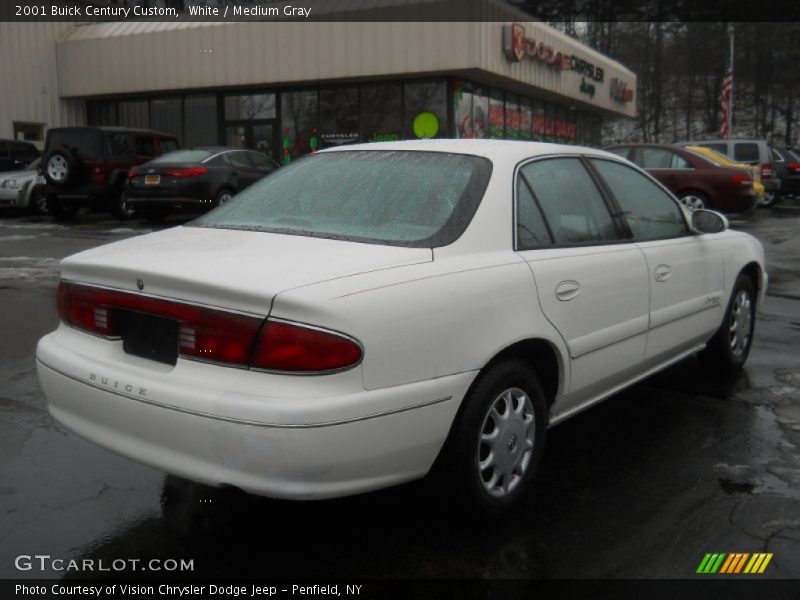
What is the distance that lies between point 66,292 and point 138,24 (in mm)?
22659

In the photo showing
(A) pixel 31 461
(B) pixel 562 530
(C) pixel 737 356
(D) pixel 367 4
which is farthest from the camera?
(D) pixel 367 4

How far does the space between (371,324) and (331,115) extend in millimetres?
19931

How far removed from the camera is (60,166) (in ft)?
54.3

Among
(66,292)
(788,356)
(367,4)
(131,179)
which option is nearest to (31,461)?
(66,292)

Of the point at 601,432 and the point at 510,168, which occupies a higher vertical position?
the point at 510,168

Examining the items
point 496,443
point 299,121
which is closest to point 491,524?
point 496,443

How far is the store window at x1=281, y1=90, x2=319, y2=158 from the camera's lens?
72.7ft

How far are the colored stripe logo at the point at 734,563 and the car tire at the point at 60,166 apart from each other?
15.8 metres

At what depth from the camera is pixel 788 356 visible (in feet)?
19.4

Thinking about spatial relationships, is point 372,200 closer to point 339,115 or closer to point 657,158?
point 657,158

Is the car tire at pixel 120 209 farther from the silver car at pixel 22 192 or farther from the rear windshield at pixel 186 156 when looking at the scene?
the silver car at pixel 22 192

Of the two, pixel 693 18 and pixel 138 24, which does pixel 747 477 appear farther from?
pixel 693 18

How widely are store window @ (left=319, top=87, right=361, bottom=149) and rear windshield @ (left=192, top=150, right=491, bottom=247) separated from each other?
18.0m

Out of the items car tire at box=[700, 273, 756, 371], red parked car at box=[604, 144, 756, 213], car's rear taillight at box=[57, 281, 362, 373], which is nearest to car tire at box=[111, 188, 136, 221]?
red parked car at box=[604, 144, 756, 213]
